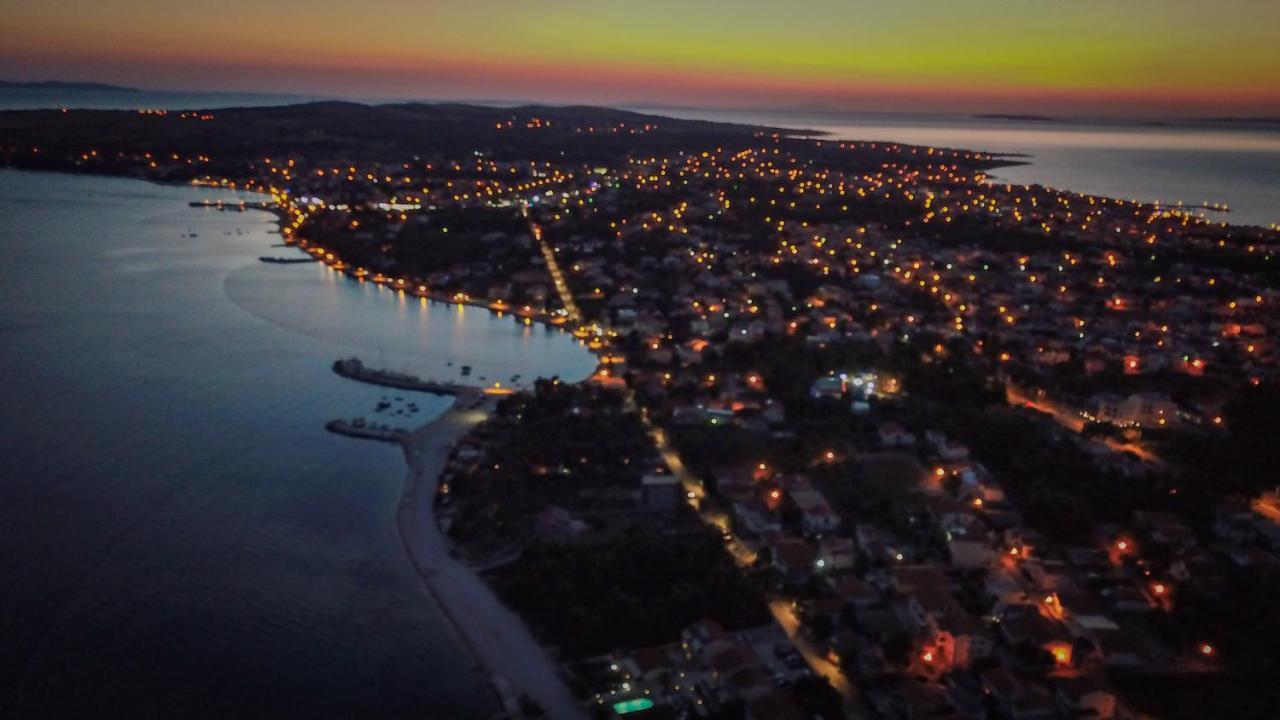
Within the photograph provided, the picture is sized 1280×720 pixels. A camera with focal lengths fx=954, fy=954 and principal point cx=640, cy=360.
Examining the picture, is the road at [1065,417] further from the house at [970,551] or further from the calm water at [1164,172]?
the calm water at [1164,172]

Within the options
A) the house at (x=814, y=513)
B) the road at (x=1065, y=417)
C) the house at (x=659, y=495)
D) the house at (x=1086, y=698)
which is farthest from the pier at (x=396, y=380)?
the house at (x=1086, y=698)

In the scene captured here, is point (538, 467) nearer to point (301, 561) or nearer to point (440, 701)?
point (301, 561)

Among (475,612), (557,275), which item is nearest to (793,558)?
(475,612)

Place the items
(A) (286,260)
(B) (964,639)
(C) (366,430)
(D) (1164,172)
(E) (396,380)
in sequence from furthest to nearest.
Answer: (D) (1164,172) → (A) (286,260) → (E) (396,380) → (C) (366,430) → (B) (964,639)

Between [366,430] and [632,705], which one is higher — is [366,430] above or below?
above

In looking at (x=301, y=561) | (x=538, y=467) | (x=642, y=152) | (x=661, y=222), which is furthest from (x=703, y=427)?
(x=642, y=152)

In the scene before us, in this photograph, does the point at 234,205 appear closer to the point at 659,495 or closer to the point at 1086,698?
the point at 659,495

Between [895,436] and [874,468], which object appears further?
[895,436]
